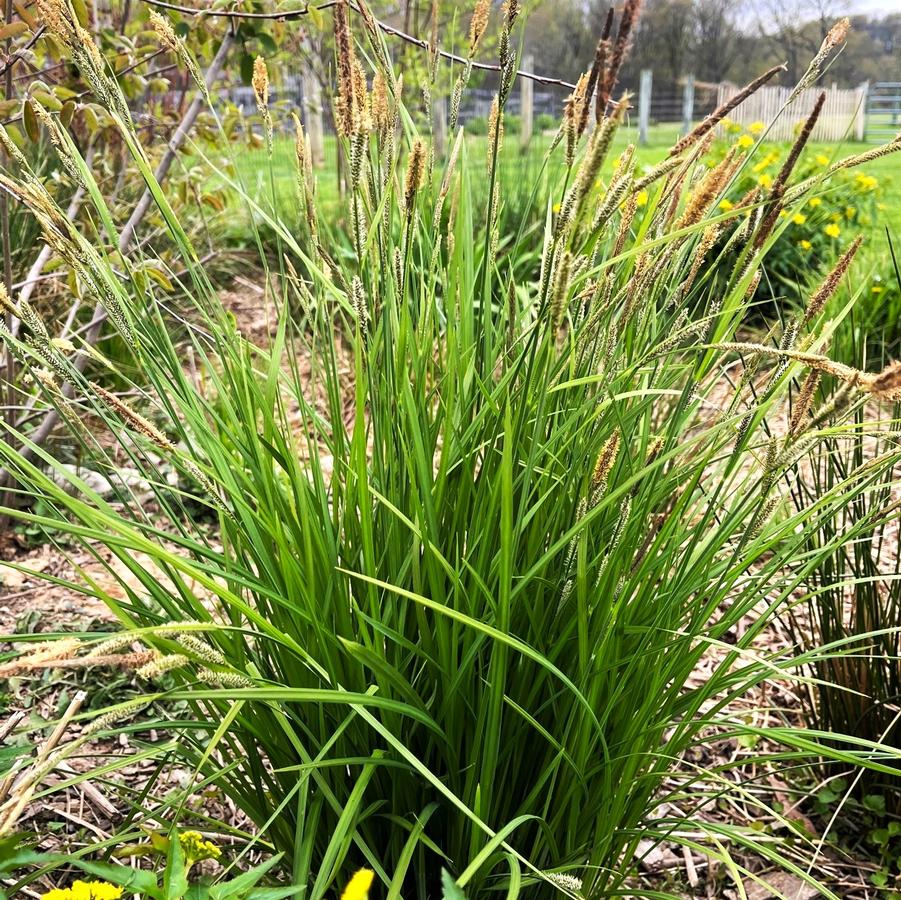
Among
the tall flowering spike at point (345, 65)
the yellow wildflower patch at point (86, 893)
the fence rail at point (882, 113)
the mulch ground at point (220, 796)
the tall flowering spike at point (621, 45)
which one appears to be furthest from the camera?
the fence rail at point (882, 113)

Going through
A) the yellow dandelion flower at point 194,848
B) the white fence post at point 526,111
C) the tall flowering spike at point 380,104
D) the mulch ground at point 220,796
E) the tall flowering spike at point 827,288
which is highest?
the white fence post at point 526,111

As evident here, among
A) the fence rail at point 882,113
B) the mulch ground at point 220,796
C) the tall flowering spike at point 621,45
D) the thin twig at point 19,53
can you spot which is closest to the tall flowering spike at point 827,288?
the tall flowering spike at point 621,45

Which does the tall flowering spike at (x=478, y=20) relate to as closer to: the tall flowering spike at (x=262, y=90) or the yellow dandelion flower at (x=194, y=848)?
the tall flowering spike at (x=262, y=90)

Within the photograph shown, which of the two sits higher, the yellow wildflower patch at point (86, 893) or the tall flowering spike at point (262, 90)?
the tall flowering spike at point (262, 90)

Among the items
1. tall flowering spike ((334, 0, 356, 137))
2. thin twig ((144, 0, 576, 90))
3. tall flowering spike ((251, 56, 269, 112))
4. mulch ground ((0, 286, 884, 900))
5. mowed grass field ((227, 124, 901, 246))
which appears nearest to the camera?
tall flowering spike ((334, 0, 356, 137))

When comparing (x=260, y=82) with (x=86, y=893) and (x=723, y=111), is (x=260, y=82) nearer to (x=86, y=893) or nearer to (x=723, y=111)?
(x=723, y=111)

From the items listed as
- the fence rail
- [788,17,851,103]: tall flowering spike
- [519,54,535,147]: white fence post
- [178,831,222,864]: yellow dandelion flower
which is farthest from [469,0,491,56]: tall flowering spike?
the fence rail

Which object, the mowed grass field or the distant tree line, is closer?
the mowed grass field

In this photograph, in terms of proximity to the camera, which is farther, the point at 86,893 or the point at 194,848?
the point at 194,848

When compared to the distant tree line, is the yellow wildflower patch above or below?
below

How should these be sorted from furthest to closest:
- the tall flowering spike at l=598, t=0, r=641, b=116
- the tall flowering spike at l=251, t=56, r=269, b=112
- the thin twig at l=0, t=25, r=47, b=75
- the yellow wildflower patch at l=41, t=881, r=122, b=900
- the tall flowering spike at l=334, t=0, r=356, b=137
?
the thin twig at l=0, t=25, r=47, b=75 → the tall flowering spike at l=251, t=56, r=269, b=112 → the tall flowering spike at l=334, t=0, r=356, b=137 → the yellow wildflower patch at l=41, t=881, r=122, b=900 → the tall flowering spike at l=598, t=0, r=641, b=116

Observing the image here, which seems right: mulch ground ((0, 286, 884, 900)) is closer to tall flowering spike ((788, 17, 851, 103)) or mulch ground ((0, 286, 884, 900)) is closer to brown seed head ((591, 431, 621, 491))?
brown seed head ((591, 431, 621, 491))

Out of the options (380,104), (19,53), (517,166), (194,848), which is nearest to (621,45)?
(380,104)

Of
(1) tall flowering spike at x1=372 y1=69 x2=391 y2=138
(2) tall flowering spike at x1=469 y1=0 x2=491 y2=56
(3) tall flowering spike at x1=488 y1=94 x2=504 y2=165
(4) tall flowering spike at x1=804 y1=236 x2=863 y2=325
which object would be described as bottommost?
(4) tall flowering spike at x1=804 y1=236 x2=863 y2=325
